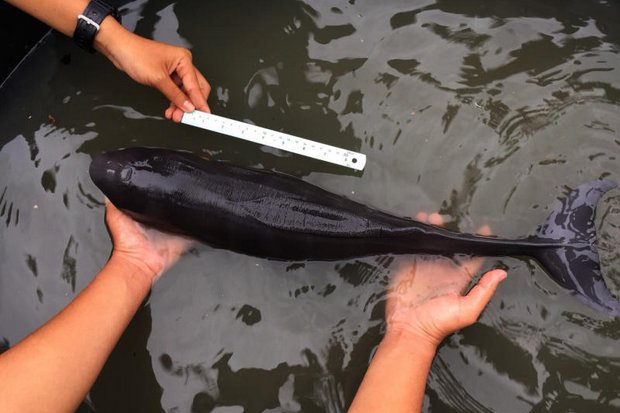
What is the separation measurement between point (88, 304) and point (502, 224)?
253 centimetres

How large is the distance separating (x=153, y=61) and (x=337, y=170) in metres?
1.32

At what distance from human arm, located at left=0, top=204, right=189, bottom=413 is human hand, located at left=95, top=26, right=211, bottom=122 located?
2.75 ft

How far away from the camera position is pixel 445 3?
3531 millimetres

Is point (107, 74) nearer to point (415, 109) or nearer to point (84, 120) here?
point (84, 120)

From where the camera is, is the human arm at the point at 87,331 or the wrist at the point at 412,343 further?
the wrist at the point at 412,343

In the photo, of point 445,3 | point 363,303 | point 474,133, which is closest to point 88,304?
point 363,303

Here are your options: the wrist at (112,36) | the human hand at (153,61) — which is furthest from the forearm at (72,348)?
the wrist at (112,36)

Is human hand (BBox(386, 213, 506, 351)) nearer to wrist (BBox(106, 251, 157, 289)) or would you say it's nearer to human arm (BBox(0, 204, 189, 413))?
human arm (BBox(0, 204, 189, 413))

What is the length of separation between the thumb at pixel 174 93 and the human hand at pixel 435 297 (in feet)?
5.34

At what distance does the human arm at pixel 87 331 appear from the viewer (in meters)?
2.43

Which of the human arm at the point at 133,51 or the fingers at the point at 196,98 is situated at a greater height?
the human arm at the point at 133,51

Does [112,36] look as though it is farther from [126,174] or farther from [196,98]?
[126,174]

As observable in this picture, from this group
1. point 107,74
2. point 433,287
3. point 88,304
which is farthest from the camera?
point 107,74

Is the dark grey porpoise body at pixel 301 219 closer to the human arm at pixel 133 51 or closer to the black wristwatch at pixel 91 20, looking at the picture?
the human arm at pixel 133 51
